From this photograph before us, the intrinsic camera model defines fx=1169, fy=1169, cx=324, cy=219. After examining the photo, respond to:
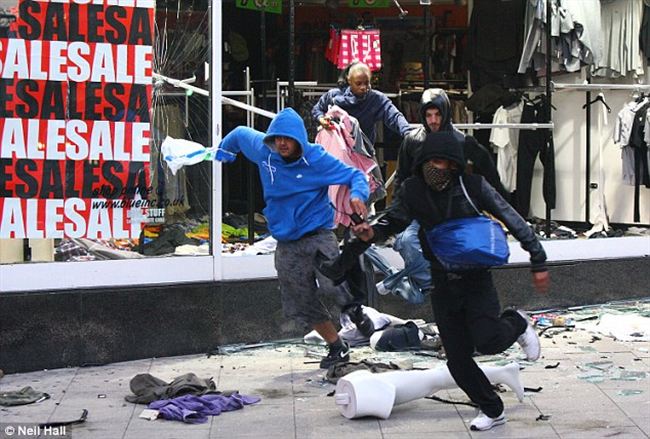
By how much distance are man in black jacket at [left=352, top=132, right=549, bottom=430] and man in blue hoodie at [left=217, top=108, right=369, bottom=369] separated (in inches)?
43.5

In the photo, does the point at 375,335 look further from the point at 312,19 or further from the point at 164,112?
the point at 312,19

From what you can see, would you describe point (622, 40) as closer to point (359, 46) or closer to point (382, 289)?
point (359, 46)

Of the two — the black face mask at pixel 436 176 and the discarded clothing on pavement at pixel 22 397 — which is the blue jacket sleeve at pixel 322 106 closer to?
the black face mask at pixel 436 176

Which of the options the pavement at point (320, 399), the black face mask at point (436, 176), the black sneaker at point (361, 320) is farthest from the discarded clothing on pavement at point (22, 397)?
the black face mask at point (436, 176)

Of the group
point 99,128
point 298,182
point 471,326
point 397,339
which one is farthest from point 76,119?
point 471,326

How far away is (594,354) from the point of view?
28.3 ft

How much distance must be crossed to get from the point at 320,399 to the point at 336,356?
0.67m

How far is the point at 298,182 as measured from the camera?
766 centimetres

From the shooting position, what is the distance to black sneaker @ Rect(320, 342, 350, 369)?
26.1 feet

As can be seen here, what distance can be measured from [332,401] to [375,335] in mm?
1503

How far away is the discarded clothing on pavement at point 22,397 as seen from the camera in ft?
23.7

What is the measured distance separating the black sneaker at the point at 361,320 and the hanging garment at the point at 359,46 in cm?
272

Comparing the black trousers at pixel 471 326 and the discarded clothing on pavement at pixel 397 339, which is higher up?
the black trousers at pixel 471 326

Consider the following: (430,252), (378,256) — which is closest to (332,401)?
(430,252)
